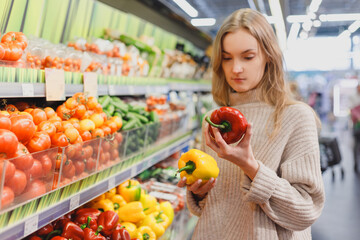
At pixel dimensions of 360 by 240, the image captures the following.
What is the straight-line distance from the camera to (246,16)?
5.35ft

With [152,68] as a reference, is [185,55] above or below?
above

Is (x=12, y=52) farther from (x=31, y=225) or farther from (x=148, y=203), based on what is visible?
(x=148, y=203)

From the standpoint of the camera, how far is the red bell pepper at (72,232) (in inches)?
67.1

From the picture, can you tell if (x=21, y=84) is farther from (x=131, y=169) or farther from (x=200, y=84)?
(x=200, y=84)

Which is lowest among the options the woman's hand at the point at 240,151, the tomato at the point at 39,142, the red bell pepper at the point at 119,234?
the red bell pepper at the point at 119,234

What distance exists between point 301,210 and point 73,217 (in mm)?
Result: 1272

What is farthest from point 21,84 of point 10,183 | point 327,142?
point 327,142

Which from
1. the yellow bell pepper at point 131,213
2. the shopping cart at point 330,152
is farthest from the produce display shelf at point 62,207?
the shopping cart at point 330,152

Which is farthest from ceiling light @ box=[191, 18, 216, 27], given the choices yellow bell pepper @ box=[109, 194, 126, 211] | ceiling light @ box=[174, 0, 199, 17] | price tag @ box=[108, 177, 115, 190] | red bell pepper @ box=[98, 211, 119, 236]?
red bell pepper @ box=[98, 211, 119, 236]

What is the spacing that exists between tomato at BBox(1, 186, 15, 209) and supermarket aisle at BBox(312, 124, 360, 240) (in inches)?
155

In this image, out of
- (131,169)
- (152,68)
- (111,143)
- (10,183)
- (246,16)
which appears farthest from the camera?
(152,68)

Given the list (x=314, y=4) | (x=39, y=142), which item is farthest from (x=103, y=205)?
(x=314, y=4)

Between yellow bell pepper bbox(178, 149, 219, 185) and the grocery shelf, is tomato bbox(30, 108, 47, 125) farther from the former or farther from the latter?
yellow bell pepper bbox(178, 149, 219, 185)

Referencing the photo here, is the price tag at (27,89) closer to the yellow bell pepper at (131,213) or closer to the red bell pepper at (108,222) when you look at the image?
the red bell pepper at (108,222)
